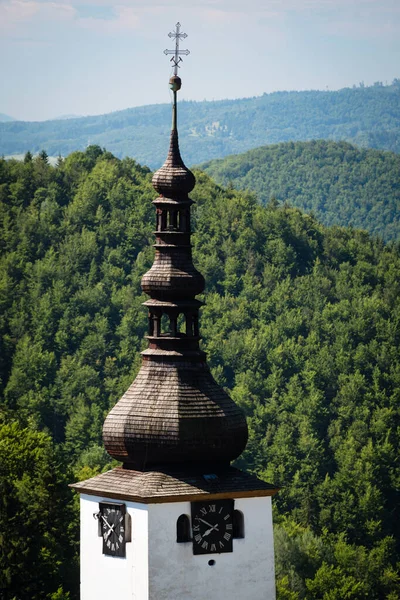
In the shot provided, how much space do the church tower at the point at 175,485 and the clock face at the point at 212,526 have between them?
0.9 inches

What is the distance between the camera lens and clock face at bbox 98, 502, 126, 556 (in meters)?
55.5

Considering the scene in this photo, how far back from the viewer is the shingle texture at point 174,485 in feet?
180

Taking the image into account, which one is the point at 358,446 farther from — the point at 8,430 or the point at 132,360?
the point at 8,430

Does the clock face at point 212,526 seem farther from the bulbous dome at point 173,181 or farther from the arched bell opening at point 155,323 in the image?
the bulbous dome at point 173,181

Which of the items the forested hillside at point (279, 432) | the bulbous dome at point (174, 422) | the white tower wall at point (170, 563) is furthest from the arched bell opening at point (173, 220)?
the forested hillside at point (279, 432)

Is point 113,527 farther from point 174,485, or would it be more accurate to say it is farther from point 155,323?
point 155,323

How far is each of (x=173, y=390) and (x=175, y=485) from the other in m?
2.46

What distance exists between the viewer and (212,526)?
55.5 m

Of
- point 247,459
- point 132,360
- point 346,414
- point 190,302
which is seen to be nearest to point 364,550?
point 247,459

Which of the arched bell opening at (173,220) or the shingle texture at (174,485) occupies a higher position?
the arched bell opening at (173,220)

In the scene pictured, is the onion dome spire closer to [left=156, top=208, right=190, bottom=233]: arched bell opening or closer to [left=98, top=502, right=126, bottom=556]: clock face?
[left=156, top=208, right=190, bottom=233]: arched bell opening

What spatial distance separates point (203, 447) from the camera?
2210 inches

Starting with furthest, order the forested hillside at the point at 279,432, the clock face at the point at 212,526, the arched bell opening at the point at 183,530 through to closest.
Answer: the forested hillside at the point at 279,432 < the clock face at the point at 212,526 < the arched bell opening at the point at 183,530

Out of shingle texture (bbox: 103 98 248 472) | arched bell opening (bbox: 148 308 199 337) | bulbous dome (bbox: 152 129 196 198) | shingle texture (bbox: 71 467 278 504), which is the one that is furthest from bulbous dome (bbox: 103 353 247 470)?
bulbous dome (bbox: 152 129 196 198)
